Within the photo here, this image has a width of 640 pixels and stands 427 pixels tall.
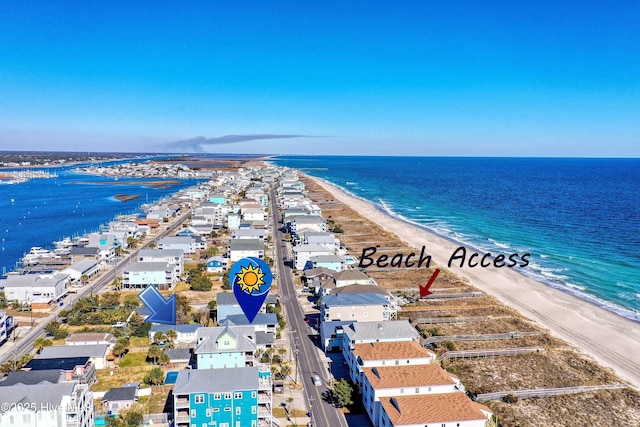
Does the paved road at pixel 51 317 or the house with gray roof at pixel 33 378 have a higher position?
the house with gray roof at pixel 33 378

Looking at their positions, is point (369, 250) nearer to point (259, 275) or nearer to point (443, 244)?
point (443, 244)

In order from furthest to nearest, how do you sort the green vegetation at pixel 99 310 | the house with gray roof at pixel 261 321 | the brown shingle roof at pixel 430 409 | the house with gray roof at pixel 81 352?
the green vegetation at pixel 99 310
the house with gray roof at pixel 261 321
the house with gray roof at pixel 81 352
the brown shingle roof at pixel 430 409

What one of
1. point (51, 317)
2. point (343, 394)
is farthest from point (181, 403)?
point (51, 317)

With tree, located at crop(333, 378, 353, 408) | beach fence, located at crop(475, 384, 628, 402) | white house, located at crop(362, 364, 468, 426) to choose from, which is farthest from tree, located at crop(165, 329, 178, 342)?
beach fence, located at crop(475, 384, 628, 402)

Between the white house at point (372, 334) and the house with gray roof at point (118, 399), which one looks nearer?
the house with gray roof at point (118, 399)

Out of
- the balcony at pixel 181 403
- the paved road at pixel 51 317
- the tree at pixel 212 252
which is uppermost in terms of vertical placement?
the balcony at pixel 181 403

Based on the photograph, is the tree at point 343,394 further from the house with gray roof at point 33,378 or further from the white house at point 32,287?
the white house at point 32,287

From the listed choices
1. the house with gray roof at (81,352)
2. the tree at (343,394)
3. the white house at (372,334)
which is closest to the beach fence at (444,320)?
the white house at (372,334)
